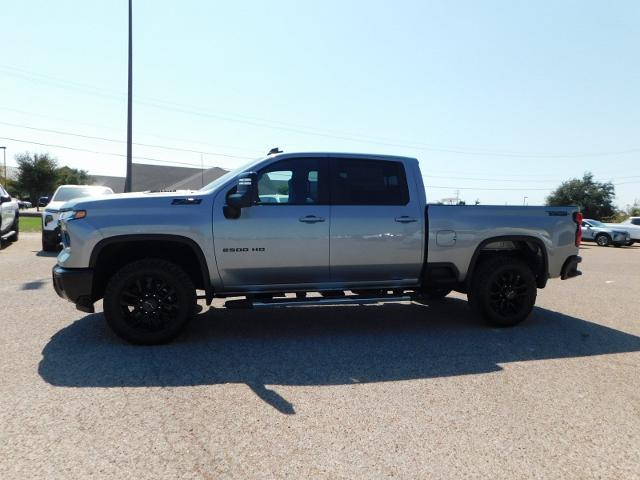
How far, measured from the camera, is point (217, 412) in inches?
127

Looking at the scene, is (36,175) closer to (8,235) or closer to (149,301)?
(8,235)

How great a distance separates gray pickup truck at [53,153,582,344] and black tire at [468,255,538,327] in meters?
0.01

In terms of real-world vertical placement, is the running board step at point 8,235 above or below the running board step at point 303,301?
above

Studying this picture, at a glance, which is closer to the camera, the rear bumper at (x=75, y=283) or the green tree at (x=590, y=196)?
the rear bumper at (x=75, y=283)

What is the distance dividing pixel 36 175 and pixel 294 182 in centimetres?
5766

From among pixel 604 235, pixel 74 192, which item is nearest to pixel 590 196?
pixel 604 235

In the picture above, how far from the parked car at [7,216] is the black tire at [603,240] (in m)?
24.2

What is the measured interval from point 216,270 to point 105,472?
2.50m

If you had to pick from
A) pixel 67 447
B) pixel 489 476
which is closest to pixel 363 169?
pixel 489 476

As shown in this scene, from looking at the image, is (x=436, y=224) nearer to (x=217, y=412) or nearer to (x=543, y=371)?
(x=543, y=371)

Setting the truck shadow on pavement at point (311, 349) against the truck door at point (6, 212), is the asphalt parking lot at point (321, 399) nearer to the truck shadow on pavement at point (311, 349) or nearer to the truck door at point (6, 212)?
the truck shadow on pavement at point (311, 349)

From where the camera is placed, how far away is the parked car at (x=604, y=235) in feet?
71.1

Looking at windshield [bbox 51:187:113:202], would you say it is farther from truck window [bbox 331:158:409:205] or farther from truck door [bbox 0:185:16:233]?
truck window [bbox 331:158:409:205]

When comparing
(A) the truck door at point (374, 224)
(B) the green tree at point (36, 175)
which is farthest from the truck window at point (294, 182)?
(B) the green tree at point (36, 175)
